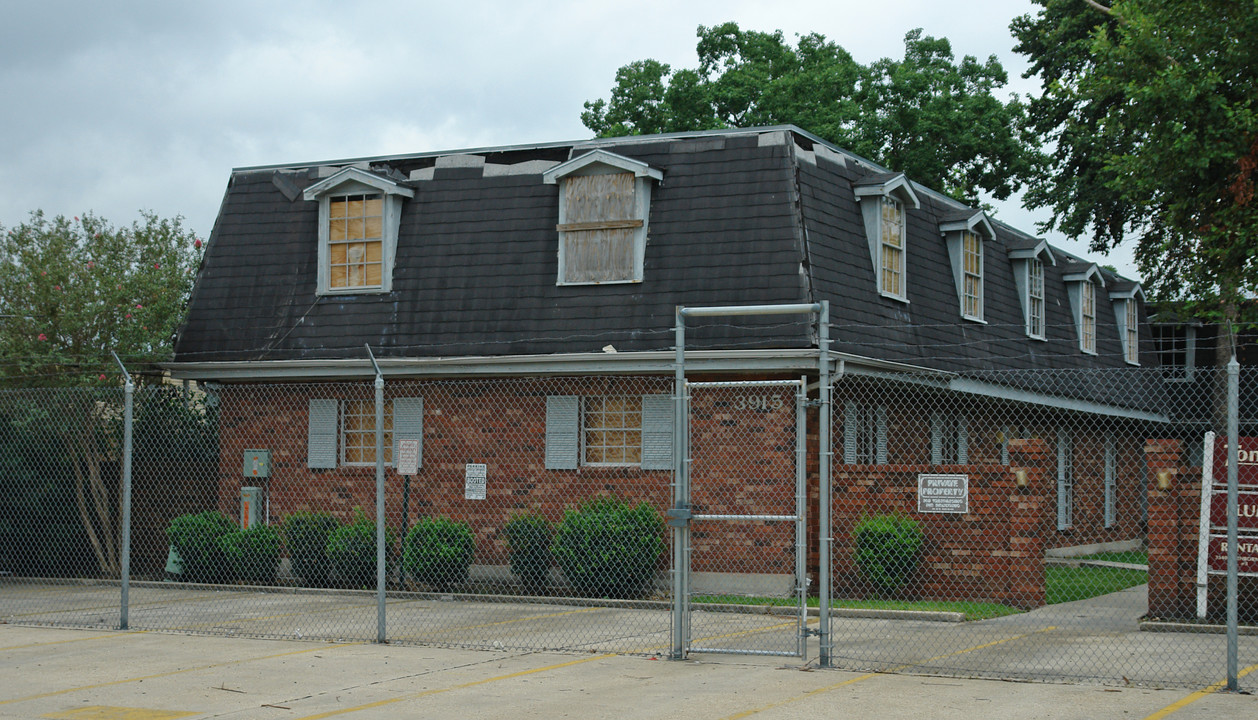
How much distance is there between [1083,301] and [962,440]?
771cm

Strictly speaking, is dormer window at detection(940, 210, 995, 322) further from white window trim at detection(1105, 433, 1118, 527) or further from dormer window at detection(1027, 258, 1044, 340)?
white window trim at detection(1105, 433, 1118, 527)

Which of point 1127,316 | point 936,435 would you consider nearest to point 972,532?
point 936,435

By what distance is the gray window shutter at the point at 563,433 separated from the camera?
18.8 m

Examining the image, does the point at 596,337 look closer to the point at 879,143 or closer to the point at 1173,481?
the point at 1173,481

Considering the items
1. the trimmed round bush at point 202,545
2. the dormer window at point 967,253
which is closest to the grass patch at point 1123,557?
the dormer window at point 967,253

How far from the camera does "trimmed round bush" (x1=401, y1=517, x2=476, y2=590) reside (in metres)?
17.8

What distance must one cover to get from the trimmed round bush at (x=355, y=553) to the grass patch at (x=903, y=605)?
15.3 feet

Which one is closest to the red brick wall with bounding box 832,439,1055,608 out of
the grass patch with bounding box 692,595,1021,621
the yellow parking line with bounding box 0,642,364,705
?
the grass patch with bounding box 692,595,1021,621

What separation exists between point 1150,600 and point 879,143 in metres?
25.4

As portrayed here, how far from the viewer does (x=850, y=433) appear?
19031 millimetres

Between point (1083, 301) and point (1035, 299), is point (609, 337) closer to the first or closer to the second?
point (1035, 299)

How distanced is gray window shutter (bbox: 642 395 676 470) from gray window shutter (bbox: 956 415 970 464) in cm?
612

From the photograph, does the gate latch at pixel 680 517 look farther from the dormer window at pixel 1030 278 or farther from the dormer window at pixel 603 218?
the dormer window at pixel 1030 278

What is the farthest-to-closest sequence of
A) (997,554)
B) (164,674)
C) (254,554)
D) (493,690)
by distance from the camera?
(254,554)
(997,554)
(164,674)
(493,690)
